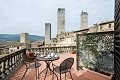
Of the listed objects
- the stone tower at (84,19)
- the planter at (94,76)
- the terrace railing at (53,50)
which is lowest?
the planter at (94,76)

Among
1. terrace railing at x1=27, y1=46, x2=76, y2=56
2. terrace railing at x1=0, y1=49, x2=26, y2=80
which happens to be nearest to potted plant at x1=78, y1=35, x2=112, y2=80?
terrace railing at x1=0, y1=49, x2=26, y2=80

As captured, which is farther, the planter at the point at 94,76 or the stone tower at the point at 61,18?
the stone tower at the point at 61,18

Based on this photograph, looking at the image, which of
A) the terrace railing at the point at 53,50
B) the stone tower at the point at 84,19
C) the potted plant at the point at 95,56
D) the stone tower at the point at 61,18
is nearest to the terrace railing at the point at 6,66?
the terrace railing at the point at 53,50

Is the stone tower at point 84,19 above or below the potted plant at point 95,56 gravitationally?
above

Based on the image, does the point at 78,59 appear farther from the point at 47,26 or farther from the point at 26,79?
the point at 47,26

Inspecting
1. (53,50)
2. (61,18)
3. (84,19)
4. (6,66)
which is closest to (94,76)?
(6,66)

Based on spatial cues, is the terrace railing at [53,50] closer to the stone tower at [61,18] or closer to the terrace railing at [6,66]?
the terrace railing at [6,66]

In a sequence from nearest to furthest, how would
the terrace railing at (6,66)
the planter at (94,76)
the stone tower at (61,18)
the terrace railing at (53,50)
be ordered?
1. the planter at (94,76)
2. the terrace railing at (6,66)
3. the terrace railing at (53,50)
4. the stone tower at (61,18)

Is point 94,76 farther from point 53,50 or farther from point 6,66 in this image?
point 53,50

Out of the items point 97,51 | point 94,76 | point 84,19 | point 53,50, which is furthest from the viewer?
point 84,19

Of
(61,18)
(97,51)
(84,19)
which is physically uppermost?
(61,18)

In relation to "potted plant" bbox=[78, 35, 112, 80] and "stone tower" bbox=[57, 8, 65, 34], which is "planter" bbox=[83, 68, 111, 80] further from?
"stone tower" bbox=[57, 8, 65, 34]

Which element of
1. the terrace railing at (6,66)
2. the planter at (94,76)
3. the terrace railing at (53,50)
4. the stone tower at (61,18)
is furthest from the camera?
the stone tower at (61,18)

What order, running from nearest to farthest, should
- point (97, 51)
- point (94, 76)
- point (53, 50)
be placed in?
1. point (94, 76)
2. point (97, 51)
3. point (53, 50)
